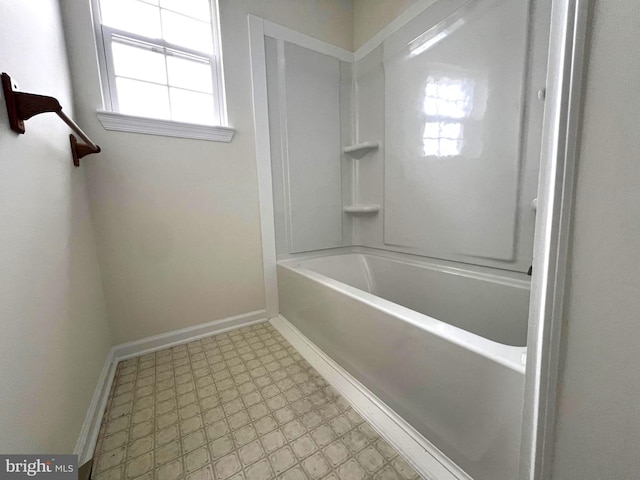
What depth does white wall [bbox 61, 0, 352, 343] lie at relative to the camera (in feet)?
4.18

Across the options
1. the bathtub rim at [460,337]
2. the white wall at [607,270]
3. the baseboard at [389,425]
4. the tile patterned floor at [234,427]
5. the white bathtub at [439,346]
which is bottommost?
the tile patterned floor at [234,427]

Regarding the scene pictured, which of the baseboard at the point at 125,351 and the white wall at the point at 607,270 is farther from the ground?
the white wall at the point at 607,270

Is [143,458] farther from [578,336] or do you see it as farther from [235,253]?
[578,336]

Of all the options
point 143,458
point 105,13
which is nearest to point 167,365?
point 143,458

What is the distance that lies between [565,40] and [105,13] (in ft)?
6.62

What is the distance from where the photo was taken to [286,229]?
1896mm

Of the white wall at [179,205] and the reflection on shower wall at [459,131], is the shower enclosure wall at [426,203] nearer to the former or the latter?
the reflection on shower wall at [459,131]

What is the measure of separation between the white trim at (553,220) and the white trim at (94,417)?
4.25ft

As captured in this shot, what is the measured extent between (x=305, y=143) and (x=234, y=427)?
1809 mm

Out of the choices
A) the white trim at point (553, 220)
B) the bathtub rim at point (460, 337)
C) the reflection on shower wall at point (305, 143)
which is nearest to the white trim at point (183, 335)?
the reflection on shower wall at point (305, 143)

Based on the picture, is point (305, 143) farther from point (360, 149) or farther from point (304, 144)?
point (360, 149)

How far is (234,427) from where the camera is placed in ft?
3.05

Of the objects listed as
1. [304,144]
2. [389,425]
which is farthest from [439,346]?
[304,144]

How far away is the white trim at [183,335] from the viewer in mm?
1404
